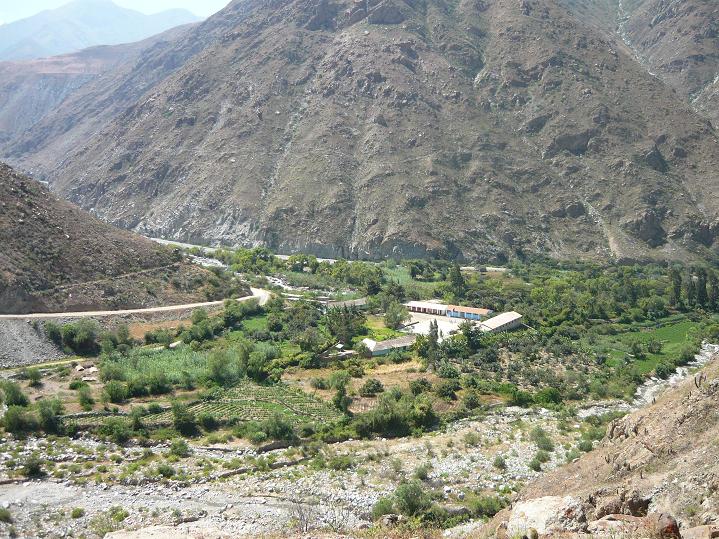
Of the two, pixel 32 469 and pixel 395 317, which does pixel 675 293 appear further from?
pixel 32 469

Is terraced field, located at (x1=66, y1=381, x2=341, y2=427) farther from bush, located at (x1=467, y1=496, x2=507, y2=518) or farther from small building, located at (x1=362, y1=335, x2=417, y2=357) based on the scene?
bush, located at (x1=467, y1=496, x2=507, y2=518)

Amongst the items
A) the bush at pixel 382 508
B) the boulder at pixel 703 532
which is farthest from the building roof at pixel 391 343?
the boulder at pixel 703 532

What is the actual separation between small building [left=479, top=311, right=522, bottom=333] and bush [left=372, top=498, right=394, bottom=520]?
3288 cm

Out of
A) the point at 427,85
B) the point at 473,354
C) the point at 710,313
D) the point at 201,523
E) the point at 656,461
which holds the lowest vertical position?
the point at 710,313

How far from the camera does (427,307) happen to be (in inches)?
2628

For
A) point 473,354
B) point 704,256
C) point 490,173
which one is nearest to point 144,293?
point 473,354

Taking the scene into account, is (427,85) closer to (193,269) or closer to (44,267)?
(193,269)

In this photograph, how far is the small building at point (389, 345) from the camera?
5064 centimetres

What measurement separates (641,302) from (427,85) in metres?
75.8

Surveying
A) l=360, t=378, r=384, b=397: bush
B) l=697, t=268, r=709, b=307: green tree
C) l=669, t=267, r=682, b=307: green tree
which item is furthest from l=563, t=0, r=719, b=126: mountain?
l=360, t=378, r=384, b=397: bush

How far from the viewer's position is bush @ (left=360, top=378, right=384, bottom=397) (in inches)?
1622

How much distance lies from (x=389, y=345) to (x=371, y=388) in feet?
A: 34.2

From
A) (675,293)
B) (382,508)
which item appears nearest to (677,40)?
(675,293)

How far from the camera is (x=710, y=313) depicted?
216 feet
